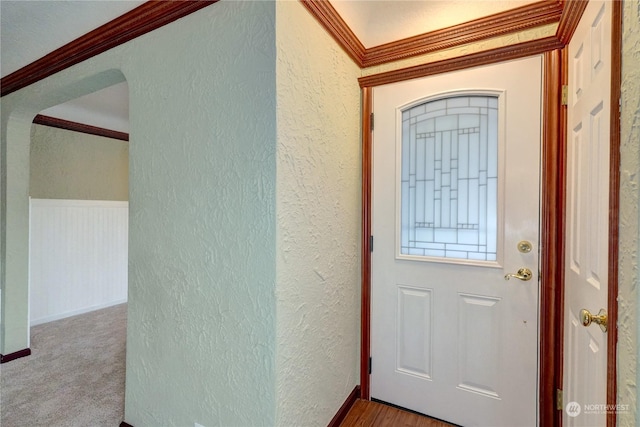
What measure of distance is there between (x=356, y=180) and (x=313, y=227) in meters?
0.58

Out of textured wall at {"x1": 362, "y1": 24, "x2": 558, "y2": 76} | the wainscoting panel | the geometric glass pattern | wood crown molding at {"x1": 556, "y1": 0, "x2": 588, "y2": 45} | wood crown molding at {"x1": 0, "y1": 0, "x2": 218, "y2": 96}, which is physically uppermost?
wood crown molding at {"x1": 0, "y1": 0, "x2": 218, "y2": 96}

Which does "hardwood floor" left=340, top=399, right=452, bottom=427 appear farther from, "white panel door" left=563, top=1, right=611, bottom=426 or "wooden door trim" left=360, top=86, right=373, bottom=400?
"white panel door" left=563, top=1, right=611, bottom=426

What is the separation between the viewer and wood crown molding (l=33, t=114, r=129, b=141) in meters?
3.16

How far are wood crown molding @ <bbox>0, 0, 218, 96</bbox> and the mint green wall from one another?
42 mm

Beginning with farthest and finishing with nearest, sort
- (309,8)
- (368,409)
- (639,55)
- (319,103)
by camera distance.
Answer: (368,409)
(319,103)
(309,8)
(639,55)

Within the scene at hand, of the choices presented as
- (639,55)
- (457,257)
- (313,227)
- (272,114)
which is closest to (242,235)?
(313,227)

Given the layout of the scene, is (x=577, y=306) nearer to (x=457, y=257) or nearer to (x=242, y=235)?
(x=457, y=257)

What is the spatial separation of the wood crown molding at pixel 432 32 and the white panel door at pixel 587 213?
0.27m

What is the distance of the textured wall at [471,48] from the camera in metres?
1.45

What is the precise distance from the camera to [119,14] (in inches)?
60.1

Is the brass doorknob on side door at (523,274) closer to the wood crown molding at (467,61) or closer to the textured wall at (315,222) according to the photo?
the textured wall at (315,222)

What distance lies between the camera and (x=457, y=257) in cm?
165

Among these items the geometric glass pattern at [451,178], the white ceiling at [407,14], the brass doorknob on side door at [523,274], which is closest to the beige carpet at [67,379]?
the geometric glass pattern at [451,178]

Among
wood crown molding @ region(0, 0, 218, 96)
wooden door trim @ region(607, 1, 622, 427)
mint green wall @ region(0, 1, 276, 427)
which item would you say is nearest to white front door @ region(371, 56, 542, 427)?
wooden door trim @ region(607, 1, 622, 427)
